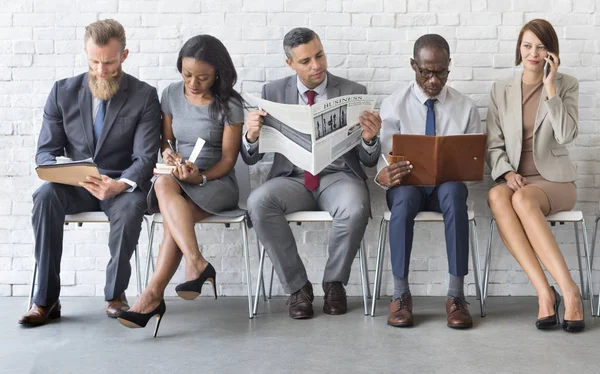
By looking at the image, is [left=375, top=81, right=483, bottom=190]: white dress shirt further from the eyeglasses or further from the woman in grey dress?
the woman in grey dress

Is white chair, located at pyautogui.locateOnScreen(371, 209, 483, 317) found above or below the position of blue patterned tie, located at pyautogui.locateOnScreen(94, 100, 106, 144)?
below

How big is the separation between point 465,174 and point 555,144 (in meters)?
0.57

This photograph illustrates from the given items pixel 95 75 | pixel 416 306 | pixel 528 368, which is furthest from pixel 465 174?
pixel 95 75

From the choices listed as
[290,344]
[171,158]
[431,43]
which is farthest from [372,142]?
[290,344]

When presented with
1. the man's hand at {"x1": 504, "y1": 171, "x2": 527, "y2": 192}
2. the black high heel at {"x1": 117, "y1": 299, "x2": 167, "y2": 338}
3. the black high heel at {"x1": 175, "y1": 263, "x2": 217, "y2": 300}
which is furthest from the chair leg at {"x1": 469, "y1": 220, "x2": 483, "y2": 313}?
the black high heel at {"x1": 117, "y1": 299, "x2": 167, "y2": 338}

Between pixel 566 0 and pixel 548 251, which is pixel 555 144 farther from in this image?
pixel 566 0

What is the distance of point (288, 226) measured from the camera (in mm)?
3873

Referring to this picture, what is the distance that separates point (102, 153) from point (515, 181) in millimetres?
2058

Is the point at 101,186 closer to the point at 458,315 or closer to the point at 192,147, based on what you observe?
the point at 192,147

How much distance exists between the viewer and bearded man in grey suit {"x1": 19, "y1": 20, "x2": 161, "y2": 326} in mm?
3689

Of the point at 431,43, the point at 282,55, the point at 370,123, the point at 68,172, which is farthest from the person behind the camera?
the point at 282,55

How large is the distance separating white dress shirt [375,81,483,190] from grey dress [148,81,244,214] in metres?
0.75

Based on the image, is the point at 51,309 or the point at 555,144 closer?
the point at 51,309

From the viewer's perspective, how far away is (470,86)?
4.38 m
